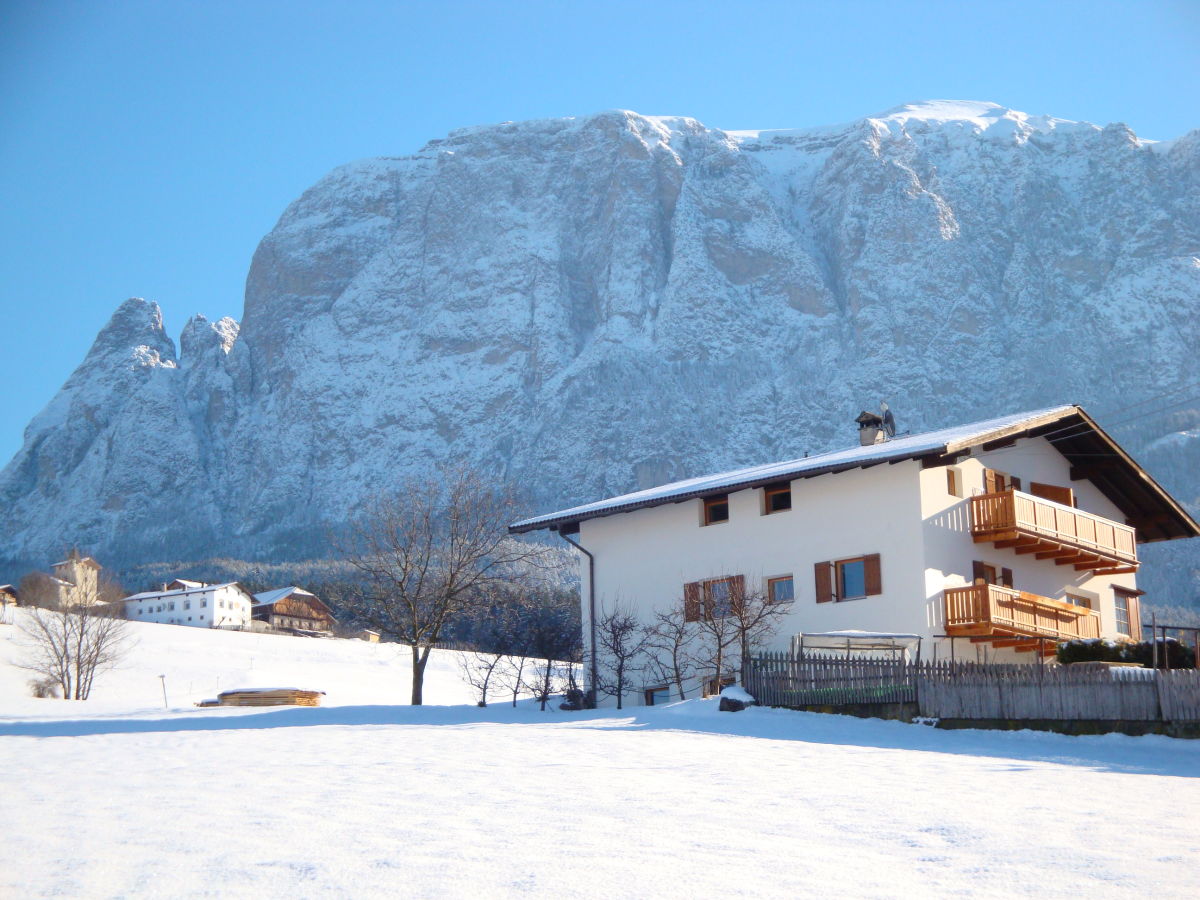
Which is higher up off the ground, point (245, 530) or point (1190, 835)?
point (245, 530)

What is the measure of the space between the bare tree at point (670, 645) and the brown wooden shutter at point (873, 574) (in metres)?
4.36

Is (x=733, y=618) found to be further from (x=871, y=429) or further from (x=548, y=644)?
(x=871, y=429)

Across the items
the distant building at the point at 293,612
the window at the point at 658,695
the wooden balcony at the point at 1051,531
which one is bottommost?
the window at the point at 658,695

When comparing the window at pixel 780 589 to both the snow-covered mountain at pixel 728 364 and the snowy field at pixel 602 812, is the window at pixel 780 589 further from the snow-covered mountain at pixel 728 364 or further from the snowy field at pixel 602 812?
the snow-covered mountain at pixel 728 364

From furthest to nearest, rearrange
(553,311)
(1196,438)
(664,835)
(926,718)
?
(553,311)
(1196,438)
(926,718)
(664,835)

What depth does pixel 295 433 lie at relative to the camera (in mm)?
194750

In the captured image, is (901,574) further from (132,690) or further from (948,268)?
(948,268)

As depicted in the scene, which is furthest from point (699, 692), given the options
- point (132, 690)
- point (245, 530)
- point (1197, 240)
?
point (1197, 240)

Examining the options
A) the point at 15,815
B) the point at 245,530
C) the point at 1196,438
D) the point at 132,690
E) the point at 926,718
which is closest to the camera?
the point at 15,815

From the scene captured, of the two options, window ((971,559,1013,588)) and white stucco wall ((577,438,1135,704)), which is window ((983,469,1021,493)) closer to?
white stucco wall ((577,438,1135,704))

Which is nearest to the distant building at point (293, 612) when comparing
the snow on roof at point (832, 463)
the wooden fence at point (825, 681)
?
the snow on roof at point (832, 463)

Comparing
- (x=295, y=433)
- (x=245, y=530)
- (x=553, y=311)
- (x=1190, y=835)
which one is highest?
(x=553, y=311)

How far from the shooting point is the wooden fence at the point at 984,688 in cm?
1812

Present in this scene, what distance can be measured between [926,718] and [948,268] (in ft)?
585
